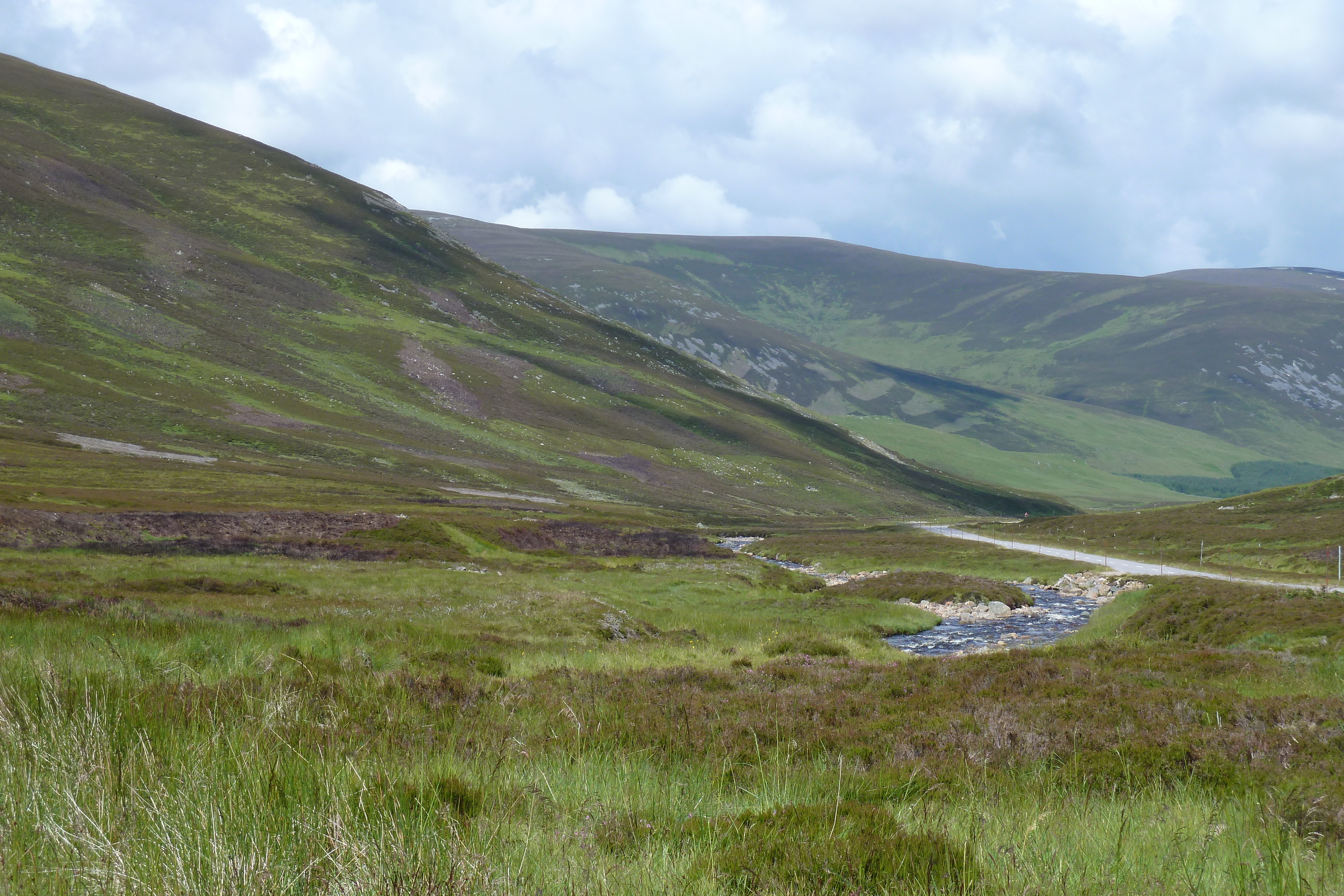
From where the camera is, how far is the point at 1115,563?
5775 centimetres

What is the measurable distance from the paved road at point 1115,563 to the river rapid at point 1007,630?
6532 millimetres

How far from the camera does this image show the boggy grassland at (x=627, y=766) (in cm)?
396

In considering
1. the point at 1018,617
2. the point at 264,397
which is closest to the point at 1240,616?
the point at 1018,617

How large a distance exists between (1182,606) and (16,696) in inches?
1301

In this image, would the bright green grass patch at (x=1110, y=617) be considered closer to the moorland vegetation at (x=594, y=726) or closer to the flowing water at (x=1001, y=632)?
the moorland vegetation at (x=594, y=726)

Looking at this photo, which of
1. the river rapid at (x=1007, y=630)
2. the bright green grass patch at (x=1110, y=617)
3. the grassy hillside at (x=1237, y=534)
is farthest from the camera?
the grassy hillside at (x=1237, y=534)

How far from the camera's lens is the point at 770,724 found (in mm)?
10719

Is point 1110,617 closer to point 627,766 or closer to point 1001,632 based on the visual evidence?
point 1001,632

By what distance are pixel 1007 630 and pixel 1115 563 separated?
29870mm

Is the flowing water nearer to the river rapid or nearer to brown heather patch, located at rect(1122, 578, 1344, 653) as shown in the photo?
the river rapid

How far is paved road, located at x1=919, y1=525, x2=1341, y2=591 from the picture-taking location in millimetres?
41688

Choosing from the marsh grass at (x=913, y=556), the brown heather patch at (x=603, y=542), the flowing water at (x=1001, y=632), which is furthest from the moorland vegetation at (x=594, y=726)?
the marsh grass at (x=913, y=556)

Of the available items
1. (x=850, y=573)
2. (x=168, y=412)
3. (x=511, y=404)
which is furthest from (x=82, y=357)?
(x=850, y=573)

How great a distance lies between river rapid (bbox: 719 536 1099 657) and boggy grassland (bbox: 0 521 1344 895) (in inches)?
380
